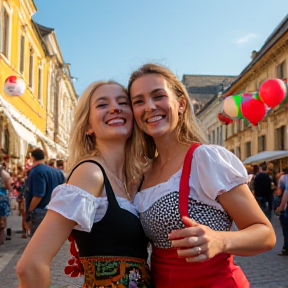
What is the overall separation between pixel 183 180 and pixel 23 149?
1670 cm

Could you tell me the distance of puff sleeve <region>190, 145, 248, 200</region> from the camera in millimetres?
1756

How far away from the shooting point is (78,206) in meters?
1.74

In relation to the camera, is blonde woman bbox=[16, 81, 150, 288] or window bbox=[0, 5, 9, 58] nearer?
blonde woman bbox=[16, 81, 150, 288]

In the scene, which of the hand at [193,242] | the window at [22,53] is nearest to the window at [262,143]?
the window at [22,53]

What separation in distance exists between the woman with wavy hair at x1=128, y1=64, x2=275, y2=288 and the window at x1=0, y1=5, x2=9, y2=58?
1508 centimetres

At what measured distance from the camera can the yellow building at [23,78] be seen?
15.9 m

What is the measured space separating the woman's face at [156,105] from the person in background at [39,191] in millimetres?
4800

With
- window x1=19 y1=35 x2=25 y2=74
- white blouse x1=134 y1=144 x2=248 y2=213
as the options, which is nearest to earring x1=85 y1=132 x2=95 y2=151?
white blouse x1=134 y1=144 x2=248 y2=213

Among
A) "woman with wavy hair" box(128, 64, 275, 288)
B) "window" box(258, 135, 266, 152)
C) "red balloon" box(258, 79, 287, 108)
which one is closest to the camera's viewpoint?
"woman with wavy hair" box(128, 64, 275, 288)

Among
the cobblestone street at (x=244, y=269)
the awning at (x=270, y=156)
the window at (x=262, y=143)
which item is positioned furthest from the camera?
the window at (x=262, y=143)

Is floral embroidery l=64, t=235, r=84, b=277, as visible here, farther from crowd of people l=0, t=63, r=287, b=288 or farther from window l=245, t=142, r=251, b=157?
window l=245, t=142, r=251, b=157

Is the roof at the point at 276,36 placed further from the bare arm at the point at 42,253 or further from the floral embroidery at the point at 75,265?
the bare arm at the point at 42,253

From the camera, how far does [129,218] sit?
1.89 meters

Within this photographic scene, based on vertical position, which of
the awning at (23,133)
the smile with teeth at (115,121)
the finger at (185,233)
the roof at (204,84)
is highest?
the roof at (204,84)
